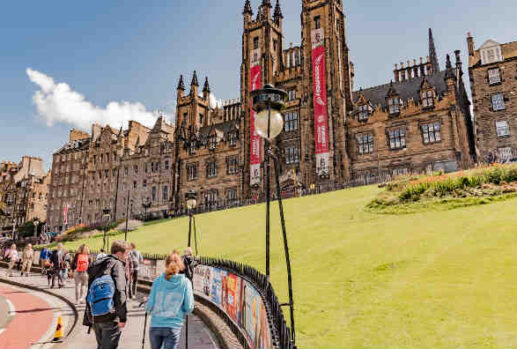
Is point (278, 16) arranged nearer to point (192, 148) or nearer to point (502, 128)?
point (192, 148)

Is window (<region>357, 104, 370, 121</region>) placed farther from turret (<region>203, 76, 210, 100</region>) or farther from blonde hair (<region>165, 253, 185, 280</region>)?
blonde hair (<region>165, 253, 185, 280</region>)

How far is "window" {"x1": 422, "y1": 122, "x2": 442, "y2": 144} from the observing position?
3822 cm

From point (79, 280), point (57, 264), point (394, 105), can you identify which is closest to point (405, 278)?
point (79, 280)

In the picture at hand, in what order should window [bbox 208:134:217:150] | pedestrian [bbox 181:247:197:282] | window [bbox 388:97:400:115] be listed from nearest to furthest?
1. pedestrian [bbox 181:247:197:282]
2. window [bbox 388:97:400:115]
3. window [bbox 208:134:217:150]

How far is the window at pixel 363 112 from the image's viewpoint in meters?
43.0

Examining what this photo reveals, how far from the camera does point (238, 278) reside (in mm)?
9227

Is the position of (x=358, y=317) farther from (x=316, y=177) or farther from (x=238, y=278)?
(x=316, y=177)

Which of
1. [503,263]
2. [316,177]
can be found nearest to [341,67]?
[316,177]

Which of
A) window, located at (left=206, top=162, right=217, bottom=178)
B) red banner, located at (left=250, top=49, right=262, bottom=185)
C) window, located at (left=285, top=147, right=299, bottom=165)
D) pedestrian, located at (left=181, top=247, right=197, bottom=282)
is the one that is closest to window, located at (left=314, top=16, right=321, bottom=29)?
red banner, located at (left=250, top=49, right=262, bottom=185)

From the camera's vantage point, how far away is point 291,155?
46.5 m

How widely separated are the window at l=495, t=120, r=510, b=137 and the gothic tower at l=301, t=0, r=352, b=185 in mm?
14611

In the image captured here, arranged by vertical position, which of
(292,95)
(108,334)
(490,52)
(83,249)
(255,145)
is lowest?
(108,334)

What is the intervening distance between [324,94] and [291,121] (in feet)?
18.1

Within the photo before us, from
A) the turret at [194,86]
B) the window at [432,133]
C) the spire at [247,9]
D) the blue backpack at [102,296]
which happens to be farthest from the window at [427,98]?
the blue backpack at [102,296]
